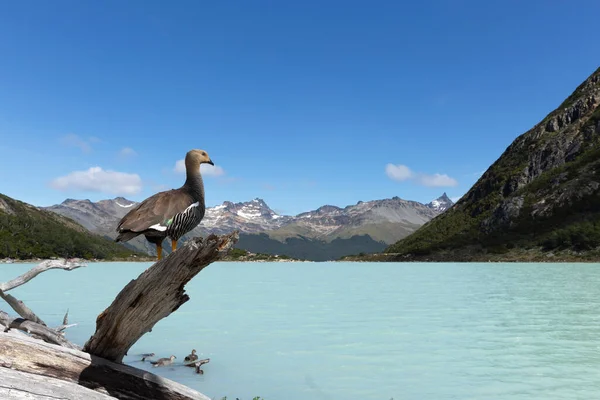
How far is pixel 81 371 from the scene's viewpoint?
23.7ft

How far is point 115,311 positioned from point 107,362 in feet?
2.80

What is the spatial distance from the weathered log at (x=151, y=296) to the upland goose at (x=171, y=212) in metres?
1.63

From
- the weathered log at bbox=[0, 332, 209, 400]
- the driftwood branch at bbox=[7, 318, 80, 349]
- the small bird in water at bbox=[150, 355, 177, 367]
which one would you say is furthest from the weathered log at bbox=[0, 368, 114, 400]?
the small bird in water at bbox=[150, 355, 177, 367]

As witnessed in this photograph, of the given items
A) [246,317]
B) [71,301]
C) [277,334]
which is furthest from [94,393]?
[71,301]

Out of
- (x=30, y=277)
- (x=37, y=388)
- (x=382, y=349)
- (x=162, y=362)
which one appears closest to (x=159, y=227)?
(x=30, y=277)

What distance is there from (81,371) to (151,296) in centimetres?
156

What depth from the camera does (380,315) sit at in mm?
43000

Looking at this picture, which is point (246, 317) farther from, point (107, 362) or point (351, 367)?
point (107, 362)

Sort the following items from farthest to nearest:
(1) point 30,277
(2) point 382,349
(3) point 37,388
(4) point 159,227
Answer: (2) point 382,349
(4) point 159,227
(1) point 30,277
(3) point 37,388

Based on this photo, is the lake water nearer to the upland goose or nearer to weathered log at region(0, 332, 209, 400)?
the upland goose

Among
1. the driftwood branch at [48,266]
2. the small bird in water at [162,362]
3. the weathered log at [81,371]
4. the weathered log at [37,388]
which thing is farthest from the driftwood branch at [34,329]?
the small bird in water at [162,362]

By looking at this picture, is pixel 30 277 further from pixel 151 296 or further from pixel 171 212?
pixel 151 296

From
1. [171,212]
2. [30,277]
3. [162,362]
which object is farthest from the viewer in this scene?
[162,362]

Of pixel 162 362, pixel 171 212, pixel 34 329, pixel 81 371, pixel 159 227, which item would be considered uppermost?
pixel 171 212
